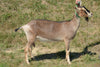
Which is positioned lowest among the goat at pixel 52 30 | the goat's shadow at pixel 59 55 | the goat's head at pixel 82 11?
the goat's shadow at pixel 59 55

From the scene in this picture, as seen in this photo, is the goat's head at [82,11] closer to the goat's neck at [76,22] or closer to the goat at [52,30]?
the goat at [52,30]

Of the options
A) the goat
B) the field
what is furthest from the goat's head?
the field

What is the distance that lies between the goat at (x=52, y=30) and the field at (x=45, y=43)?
85 centimetres

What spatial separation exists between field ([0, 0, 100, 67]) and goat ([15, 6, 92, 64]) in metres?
0.85

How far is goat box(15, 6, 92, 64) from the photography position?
30.2ft

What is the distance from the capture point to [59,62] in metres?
9.70

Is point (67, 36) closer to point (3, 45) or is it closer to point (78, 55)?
point (78, 55)

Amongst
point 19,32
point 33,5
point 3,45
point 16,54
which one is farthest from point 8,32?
point 33,5

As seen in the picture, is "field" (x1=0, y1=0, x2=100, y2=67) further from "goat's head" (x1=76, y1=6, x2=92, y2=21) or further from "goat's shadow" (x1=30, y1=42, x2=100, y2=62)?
"goat's head" (x1=76, y1=6, x2=92, y2=21)

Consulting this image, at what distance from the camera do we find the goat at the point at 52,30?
9.22 metres

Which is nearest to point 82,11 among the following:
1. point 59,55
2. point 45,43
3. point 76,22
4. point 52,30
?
point 76,22

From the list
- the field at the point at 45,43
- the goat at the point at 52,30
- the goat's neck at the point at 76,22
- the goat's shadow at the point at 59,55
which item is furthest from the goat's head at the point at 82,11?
the goat's shadow at the point at 59,55

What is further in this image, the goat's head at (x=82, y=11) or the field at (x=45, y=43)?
the field at (x=45, y=43)

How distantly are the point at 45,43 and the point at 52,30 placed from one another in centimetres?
274
